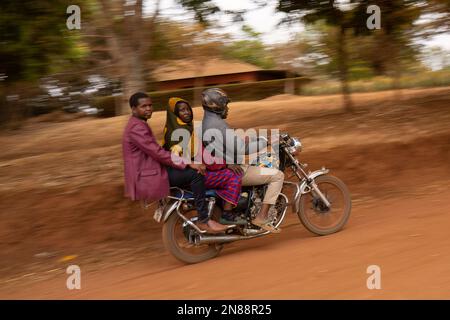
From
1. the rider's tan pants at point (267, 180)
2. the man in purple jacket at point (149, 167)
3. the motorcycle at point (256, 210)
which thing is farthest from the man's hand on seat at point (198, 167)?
the rider's tan pants at point (267, 180)

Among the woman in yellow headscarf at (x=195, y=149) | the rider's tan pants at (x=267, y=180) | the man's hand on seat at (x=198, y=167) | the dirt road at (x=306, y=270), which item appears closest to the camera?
the dirt road at (x=306, y=270)

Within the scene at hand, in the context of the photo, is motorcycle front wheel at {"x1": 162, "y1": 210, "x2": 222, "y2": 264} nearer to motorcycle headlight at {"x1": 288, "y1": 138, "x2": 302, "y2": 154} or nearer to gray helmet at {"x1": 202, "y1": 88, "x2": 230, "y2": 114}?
gray helmet at {"x1": 202, "y1": 88, "x2": 230, "y2": 114}

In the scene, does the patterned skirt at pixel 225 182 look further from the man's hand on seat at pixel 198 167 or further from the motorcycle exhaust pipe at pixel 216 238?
the motorcycle exhaust pipe at pixel 216 238

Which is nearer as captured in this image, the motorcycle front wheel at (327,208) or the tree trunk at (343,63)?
the motorcycle front wheel at (327,208)

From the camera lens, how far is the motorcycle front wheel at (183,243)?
6.22m

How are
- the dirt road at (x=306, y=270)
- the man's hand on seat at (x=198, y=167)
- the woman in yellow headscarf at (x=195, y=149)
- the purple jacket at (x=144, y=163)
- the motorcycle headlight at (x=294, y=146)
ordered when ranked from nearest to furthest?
1. the dirt road at (x=306, y=270)
2. the purple jacket at (x=144, y=163)
3. the man's hand on seat at (x=198, y=167)
4. the woman in yellow headscarf at (x=195, y=149)
5. the motorcycle headlight at (x=294, y=146)

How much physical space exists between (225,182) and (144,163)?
920mm

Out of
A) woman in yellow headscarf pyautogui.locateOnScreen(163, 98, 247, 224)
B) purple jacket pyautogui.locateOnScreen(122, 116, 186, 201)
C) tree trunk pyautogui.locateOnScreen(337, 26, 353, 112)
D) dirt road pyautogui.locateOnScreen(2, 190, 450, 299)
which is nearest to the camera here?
dirt road pyautogui.locateOnScreen(2, 190, 450, 299)

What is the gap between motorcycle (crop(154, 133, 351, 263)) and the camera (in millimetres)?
6242

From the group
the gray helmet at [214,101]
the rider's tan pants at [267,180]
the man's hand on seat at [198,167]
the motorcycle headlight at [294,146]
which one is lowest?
the rider's tan pants at [267,180]

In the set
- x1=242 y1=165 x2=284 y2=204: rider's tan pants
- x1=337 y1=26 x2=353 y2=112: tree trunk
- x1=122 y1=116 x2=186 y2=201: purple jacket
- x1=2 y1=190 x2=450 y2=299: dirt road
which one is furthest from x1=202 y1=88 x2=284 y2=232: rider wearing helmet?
x1=337 y1=26 x2=353 y2=112: tree trunk

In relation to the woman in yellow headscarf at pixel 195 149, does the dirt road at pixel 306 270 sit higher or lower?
lower

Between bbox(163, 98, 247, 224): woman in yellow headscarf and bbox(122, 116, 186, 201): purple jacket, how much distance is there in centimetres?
23

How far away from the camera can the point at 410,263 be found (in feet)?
17.3
